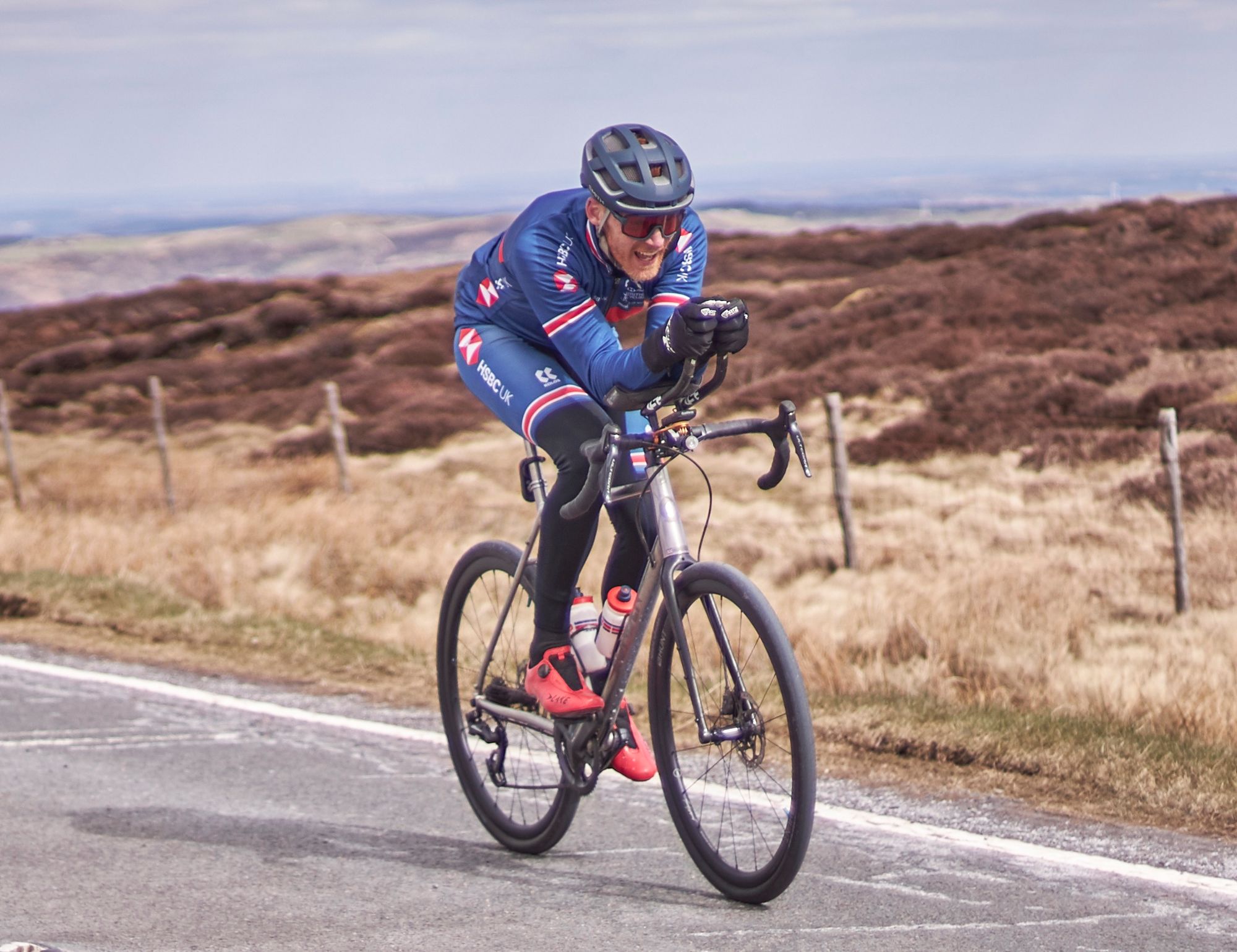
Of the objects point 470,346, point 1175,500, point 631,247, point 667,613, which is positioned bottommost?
point 1175,500

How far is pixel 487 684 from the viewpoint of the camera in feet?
17.0

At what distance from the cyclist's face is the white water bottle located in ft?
3.32

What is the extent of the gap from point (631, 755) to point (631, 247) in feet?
4.99

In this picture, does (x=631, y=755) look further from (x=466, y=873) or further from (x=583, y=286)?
(x=583, y=286)

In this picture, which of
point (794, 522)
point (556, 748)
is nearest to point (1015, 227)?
point (794, 522)

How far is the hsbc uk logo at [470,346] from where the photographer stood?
482 cm

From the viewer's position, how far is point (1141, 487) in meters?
16.5

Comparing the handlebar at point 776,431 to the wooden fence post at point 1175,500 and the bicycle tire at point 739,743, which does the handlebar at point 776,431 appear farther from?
the wooden fence post at point 1175,500

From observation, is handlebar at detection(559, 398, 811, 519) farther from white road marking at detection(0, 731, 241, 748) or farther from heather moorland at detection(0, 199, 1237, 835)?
white road marking at detection(0, 731, 241, 748)

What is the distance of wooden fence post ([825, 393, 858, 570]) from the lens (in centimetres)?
1338

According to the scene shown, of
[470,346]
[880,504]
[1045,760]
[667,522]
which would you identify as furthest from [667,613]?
[880,504]

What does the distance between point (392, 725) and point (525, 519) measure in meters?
10.7

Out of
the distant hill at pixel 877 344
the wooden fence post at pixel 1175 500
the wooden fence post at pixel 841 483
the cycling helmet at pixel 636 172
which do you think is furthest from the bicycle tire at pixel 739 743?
the distant hill at pixel 877 344

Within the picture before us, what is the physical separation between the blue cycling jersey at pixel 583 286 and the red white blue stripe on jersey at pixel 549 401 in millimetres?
70
